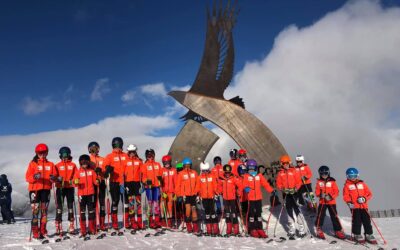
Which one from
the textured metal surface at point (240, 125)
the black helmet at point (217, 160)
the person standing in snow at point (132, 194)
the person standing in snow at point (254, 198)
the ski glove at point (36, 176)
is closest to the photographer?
the ski glove at point (36, 176)

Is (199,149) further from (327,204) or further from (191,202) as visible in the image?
(327,204)

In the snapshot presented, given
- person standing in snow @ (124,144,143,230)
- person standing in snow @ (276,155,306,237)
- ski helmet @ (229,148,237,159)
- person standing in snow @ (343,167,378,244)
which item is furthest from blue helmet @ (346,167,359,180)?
person standing in snow @ (124,144,143,230)

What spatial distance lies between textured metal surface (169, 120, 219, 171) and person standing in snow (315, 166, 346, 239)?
15.9 ft

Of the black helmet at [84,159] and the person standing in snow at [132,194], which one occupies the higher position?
the black helmet at [84,159]

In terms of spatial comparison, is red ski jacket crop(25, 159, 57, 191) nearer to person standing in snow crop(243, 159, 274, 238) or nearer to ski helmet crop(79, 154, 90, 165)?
ski helmet crop(79, 154, 90, 165)

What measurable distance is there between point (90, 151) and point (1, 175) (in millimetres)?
7707

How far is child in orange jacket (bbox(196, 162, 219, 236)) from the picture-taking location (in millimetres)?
8922

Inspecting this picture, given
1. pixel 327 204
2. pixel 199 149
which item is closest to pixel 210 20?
pixel 199 149

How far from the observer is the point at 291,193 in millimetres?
8953

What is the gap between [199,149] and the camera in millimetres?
12891

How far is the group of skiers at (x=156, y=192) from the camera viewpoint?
8055 mm

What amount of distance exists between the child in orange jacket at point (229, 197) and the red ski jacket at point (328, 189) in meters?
2.12

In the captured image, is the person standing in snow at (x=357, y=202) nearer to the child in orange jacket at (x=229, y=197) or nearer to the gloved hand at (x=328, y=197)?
the gloved hand at (x=328, y=197)

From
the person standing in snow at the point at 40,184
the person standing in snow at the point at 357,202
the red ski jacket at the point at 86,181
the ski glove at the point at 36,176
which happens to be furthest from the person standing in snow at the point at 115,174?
the person standing in snow at the point at 357,202
